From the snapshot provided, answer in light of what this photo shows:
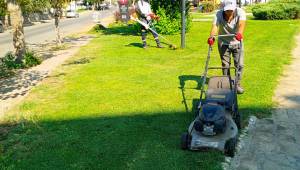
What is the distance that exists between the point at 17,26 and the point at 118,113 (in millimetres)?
6998

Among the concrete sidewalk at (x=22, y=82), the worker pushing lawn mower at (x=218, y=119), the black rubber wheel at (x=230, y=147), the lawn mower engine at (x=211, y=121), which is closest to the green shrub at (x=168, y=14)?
the concrete sidewalk at (x=22, y=82)

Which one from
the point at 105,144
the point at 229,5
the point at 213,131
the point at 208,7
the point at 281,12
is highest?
the point at 208,7

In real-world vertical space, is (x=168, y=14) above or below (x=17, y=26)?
above

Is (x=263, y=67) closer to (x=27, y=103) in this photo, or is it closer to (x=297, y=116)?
(x=297, y=116)

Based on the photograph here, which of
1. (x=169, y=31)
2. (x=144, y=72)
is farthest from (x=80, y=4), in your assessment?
(x=144, y=72)

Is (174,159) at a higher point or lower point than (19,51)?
lower

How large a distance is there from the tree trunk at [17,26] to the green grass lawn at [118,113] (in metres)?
1.70

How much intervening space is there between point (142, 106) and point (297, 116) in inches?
112

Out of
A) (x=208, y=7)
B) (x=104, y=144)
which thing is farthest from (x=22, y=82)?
(x=208, y=7)

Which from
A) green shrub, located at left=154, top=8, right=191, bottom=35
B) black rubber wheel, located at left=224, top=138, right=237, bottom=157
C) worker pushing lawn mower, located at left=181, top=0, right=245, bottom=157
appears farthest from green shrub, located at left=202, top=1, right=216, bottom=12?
black rubber wheel, located at left=224, top=138, right=237, bottom=157

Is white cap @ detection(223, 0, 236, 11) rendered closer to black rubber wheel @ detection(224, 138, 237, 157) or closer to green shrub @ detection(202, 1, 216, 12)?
black rubber wheel @ detection(224, 138, 237, 157)

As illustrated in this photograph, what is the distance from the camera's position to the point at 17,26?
12.5 m

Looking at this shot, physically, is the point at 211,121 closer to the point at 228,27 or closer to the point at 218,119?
the point at 218,119

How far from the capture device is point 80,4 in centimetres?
10062
